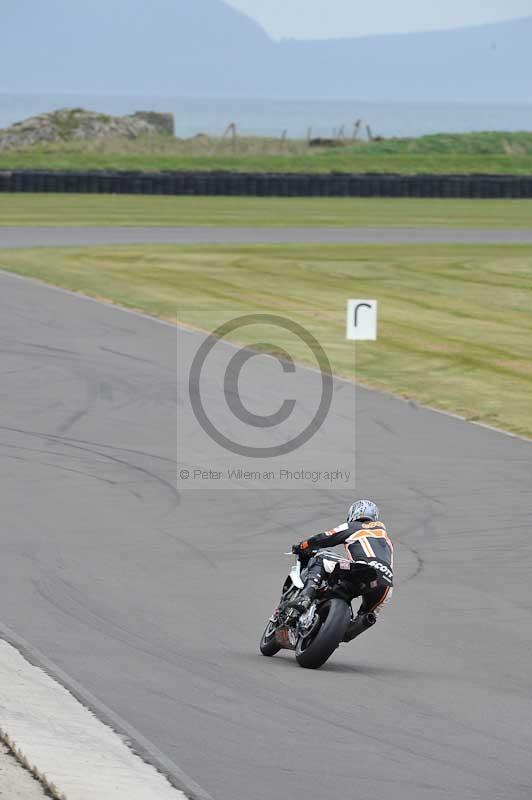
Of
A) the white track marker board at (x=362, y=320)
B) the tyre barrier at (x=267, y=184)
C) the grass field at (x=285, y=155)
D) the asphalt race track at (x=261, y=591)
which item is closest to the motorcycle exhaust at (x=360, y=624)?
the asphalt race track at (x=261, y=591)

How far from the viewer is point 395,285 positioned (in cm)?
3481

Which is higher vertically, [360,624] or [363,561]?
[363,561]

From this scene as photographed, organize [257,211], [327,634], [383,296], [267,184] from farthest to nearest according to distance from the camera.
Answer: [267,184] → [257,211] → [383,296] → [327,634]

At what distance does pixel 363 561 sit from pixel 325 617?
45 centimetres

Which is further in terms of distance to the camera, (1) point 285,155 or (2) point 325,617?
(1) point 285,155

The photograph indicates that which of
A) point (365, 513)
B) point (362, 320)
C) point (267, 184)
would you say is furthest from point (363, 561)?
point (267, 184)

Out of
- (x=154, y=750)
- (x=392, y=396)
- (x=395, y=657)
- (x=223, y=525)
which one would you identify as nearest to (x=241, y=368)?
(x=392, y=396)

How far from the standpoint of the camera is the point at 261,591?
1140 centimetres

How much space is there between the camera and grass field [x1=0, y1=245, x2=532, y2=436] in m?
22.3

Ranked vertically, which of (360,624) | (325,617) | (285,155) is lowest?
(360,624)

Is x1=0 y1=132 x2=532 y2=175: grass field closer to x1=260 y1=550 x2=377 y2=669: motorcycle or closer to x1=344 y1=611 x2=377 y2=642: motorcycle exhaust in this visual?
x1=260 y1=550 x2=377 y2=669: motorcycle

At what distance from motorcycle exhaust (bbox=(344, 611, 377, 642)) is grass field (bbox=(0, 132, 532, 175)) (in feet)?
191

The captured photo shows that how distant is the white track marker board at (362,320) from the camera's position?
23.6 meters

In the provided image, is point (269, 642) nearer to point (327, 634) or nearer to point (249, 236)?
point (327, 634)
